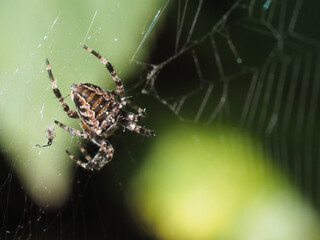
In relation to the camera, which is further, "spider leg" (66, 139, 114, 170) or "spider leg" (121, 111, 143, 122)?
"spider leg" (121, 111, 143, 122)

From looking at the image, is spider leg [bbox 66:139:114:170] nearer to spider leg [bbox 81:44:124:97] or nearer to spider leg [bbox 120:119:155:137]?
spider leg [bbox 120:119:155:137]

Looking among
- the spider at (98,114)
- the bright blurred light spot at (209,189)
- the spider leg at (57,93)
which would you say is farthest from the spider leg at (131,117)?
the spider leg at (57,93)

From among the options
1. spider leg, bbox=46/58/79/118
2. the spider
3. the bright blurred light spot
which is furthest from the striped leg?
spider leg, bbox=46/58/79/118

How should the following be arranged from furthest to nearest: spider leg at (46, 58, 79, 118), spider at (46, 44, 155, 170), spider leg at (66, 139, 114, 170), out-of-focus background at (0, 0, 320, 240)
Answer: out-of-focus background at (0, 0, 320, 240) < spider leg at (66, 139, 114, 170) < spider at (46, 44, 155, 170) < spider leg at (46, 58, 79, 118)

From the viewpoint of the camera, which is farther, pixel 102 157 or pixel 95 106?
pixel 102 157

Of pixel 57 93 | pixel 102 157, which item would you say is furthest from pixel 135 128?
pixel 57 93

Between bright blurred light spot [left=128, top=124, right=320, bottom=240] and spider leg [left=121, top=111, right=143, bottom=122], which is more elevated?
spider leg [left=121, top=111, right=143, bottom=122]

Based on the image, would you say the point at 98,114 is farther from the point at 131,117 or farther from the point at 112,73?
the point at 131,117

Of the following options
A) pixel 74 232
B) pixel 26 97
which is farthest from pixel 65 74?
pixel 74 232
